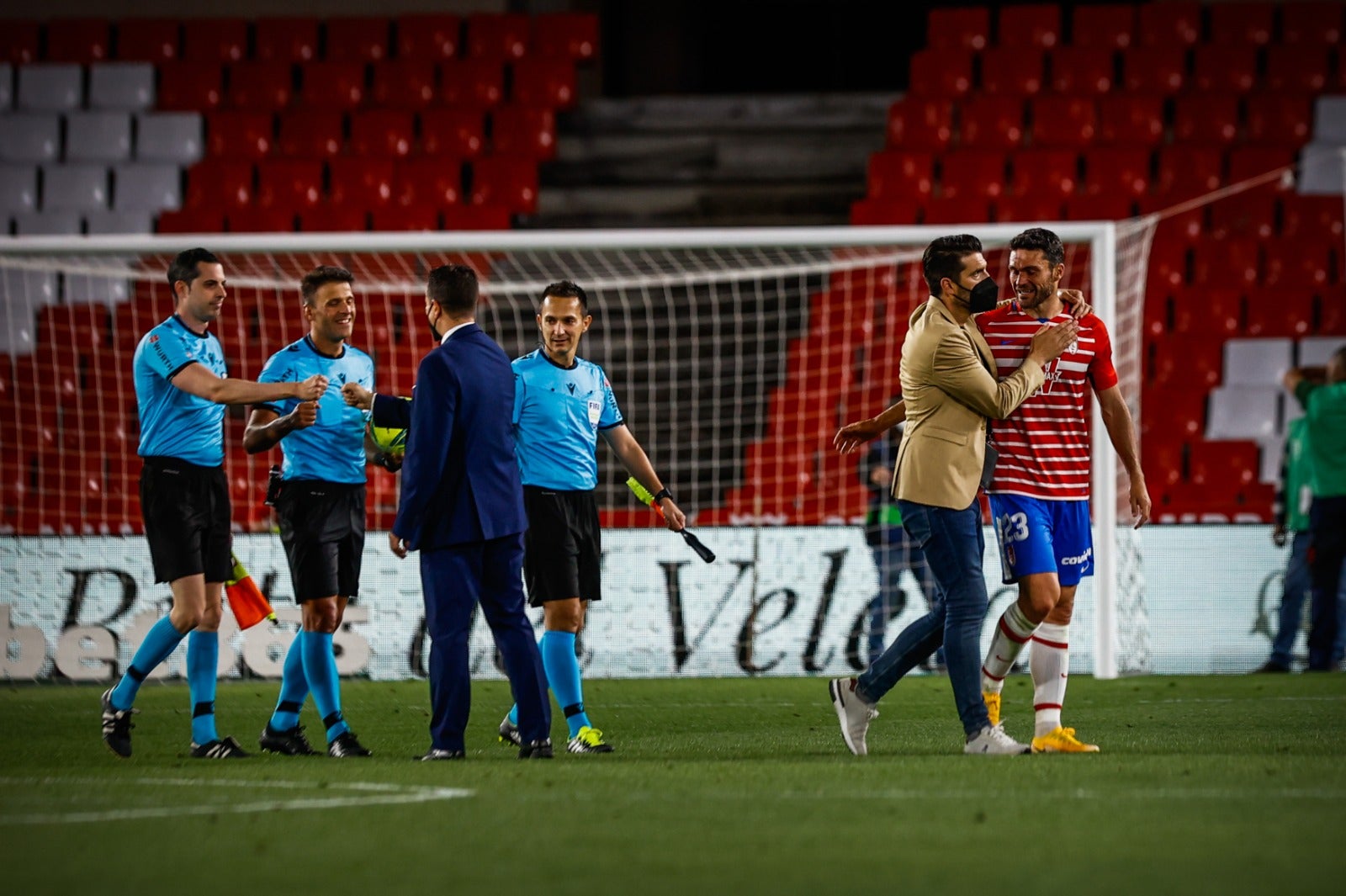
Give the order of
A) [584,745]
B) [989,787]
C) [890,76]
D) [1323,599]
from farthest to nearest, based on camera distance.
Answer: [890,76], [1323,599], [584,745], [989,787]

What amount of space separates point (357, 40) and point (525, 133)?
2346mm

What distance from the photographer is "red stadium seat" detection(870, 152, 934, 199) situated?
1521 centimetres

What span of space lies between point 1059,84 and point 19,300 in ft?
32.0

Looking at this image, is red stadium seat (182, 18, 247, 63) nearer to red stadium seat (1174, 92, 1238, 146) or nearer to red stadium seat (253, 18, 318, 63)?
red stadium seat (253, 18, 318, 63)

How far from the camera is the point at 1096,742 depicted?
6.56 metres

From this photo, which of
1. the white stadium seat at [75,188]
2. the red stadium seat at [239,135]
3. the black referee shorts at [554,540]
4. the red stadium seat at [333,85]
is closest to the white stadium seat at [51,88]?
the white stadium seat at [75,188]

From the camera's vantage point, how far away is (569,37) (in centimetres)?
1714

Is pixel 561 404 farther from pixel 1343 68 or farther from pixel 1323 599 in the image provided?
pixel 1343 68

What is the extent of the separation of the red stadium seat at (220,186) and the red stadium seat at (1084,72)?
7723 mm

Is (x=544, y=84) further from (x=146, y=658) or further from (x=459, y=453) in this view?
(x=459, y=453)

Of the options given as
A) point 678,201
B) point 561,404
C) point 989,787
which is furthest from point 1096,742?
point 678,201

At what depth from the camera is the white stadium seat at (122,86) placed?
55.2 ft

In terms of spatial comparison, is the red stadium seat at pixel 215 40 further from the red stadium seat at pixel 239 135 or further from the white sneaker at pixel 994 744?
the white sneaker at pixel 994 744

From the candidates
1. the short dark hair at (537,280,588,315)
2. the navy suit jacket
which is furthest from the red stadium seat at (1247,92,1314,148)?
the navy suit jacket
